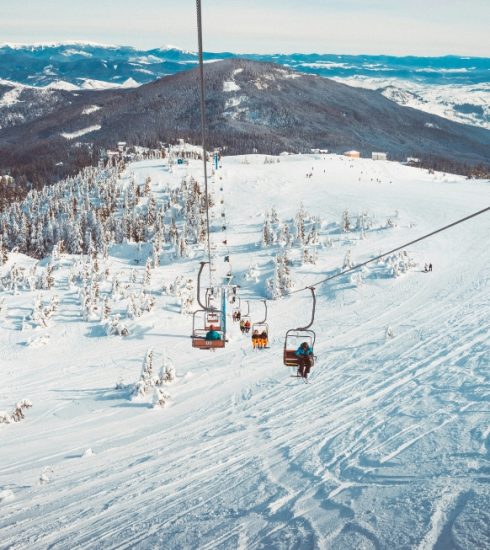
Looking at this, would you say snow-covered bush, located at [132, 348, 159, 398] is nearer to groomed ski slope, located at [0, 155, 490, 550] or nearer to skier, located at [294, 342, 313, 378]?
groomed ski slope, located at [0, 155, 490, 550]

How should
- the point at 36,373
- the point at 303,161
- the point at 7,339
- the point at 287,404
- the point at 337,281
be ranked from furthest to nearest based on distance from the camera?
the point at 303,161 → the point at 337,281 → the point at 7,339 → the point at 36,373 → the point at 287,404

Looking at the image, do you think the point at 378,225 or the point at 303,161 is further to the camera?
the point at 303,161

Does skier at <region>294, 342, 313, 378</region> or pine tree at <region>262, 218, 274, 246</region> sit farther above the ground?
skier at <region>294, 342, 313, 378</region>

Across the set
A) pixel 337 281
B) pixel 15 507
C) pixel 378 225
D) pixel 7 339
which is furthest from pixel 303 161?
pixel 15 507

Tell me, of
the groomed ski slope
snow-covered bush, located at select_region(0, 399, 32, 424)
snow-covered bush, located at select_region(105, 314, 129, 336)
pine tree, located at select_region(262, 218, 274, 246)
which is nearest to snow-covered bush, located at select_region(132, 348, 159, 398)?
the groomed ski slope

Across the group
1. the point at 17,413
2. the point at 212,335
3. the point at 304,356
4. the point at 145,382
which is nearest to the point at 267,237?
the point at 145,382

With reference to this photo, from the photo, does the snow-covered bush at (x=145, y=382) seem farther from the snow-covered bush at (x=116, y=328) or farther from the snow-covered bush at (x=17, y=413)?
the snow-covered bush at (x=116, y=328)

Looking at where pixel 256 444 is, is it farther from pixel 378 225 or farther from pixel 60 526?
pixel 378 225

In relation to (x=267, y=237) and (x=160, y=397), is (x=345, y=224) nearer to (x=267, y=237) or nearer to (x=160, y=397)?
(x=267, y=237)
